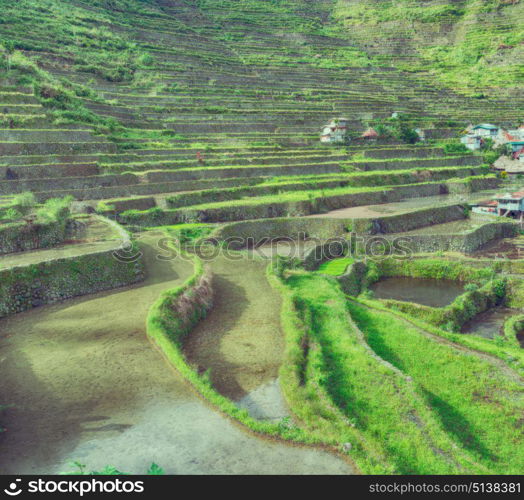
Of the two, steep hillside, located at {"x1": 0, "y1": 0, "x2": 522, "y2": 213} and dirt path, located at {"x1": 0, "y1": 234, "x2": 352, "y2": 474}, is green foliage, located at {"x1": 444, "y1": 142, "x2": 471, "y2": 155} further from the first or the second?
dirt path, located at {"x1": 0, "y1": 234, "x2": 352, "y2": 474}

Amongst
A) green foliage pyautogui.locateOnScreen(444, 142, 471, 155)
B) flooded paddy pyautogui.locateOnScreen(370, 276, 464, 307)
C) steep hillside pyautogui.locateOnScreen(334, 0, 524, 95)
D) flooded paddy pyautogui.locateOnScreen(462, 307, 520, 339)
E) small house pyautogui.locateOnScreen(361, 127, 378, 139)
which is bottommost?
flooded paddy pyautogui.locateOnScreen(462, 307, 520, 339)

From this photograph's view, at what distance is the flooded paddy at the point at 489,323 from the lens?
59.0ft

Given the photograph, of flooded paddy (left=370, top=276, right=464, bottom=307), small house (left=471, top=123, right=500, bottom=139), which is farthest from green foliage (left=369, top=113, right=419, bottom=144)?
flooded paddy (left=370, top=276, right=464, bottom=307)

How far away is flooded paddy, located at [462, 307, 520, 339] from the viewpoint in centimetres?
1798

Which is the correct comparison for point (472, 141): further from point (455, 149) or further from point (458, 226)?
point (458, 226)

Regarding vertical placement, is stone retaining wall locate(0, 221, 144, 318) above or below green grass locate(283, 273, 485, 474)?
above

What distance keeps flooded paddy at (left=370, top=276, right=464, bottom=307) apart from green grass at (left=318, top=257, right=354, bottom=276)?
5.44 ft

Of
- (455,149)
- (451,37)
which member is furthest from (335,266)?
(451,37)

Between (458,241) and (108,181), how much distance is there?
19.8 m

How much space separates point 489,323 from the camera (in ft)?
62.0

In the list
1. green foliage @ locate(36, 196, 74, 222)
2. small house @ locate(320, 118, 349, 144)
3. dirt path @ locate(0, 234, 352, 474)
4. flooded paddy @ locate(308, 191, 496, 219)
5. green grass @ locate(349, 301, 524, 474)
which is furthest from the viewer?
small house @ locate(320, 118, 349, 144)

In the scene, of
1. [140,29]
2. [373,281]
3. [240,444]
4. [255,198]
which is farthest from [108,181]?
[140,29]

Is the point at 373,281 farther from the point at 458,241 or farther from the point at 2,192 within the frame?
the point at 2,192

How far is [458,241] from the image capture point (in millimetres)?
25297
